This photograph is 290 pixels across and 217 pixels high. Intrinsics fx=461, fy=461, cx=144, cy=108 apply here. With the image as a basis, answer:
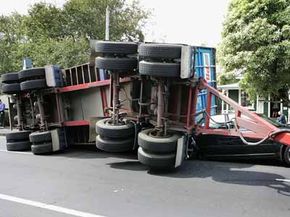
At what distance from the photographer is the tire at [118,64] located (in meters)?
9.09

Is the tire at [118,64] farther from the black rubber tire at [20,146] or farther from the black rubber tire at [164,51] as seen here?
the black rubber tire at [20,146]

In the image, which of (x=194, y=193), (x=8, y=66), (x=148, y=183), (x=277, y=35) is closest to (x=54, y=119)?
(x=148, y=183)

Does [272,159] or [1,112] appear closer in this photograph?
[272,159]

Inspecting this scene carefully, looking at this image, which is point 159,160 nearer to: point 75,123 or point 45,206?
point 45,206

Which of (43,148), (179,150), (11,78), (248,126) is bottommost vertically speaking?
(43,148)

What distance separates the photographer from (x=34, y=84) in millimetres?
11648

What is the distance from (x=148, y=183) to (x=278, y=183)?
225cm

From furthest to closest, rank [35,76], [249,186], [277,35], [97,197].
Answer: [277,35]
[35,76]
[249,186]
[97,197]

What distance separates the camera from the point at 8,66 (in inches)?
1281

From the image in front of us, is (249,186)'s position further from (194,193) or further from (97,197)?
(97,197)

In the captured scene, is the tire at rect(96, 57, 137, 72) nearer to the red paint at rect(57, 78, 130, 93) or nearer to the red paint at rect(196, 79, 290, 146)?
the red paint at rect(57, 78, 130, 93)

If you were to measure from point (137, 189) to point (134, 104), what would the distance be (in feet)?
9.09

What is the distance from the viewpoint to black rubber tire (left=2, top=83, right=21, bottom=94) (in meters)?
12.3

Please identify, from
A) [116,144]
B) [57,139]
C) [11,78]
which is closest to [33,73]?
[11,78]
